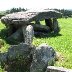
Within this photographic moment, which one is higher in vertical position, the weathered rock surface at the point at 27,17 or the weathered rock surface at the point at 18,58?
the weathered rock surface at the point at 27,17

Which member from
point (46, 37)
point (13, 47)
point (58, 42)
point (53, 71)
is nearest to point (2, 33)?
point (46, 37)

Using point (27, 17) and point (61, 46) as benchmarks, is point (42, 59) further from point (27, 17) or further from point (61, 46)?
point (27, 17)

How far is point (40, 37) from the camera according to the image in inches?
1093

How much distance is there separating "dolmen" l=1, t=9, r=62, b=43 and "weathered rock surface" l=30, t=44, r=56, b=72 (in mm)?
9127

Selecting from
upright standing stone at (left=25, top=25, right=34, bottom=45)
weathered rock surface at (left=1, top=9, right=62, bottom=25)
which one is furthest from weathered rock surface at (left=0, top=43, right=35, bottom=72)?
weathered rock surface at (left=1, top=9, right=62, bottom=25)

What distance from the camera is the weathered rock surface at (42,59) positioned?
16203mm

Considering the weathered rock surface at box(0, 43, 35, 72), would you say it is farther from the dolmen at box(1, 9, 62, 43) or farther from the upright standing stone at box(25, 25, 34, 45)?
the dolmen at box(1, 9, 62, 43)

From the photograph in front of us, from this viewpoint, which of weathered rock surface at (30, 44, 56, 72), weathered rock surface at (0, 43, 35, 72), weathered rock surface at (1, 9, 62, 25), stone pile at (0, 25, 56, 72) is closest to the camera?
weathered rock surface at (30, 44, 56, 72)

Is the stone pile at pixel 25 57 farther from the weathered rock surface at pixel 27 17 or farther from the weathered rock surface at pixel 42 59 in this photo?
the weathered rock surface at pixel 27 17

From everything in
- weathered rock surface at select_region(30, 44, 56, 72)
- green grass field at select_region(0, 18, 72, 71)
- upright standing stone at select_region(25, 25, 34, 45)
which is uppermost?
weathered rock surface at select_region(30, 44, 56, 72)

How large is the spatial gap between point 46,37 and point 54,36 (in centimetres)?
102

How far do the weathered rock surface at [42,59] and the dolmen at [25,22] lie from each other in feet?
29.9

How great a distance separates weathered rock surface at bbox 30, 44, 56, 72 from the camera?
1620 centimetres

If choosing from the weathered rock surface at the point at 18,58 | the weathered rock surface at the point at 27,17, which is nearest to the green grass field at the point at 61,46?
the weathered rock surface at the point at 18,58
